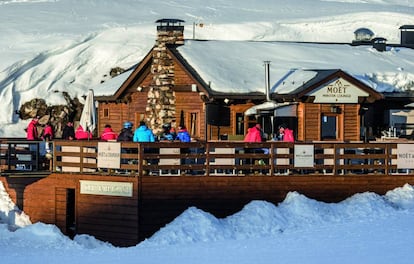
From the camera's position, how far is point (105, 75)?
5475cm

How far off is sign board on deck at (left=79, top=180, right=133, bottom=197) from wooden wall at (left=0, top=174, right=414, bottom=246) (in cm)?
9

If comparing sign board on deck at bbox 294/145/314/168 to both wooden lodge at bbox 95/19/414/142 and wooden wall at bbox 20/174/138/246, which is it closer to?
wooden wall at bbox 20/174/138/246

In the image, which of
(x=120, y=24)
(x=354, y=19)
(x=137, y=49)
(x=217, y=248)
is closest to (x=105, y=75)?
(x=137, y=49)

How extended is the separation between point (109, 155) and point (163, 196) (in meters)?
1.58

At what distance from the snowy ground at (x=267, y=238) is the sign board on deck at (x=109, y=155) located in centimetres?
160

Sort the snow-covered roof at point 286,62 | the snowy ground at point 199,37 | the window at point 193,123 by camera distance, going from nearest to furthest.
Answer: the snowy ground at point 199,37 → the snow-covered roof at point 286,62 → the window at point 193,123

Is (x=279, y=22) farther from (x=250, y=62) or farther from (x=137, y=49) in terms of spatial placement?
(x=250, y=62)

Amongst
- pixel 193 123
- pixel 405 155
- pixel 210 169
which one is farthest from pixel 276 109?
pixel 210 169

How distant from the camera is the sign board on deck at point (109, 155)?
24.7 m

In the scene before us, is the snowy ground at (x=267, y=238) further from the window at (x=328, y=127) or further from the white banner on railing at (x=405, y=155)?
the window at (x=328, y=127)

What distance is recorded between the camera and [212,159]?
2519cm

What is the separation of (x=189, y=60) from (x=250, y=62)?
244 centimetres

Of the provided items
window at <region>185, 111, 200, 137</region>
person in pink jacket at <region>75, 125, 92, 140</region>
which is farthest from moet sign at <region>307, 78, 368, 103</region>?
person in pink jacket at <region>75, 125, 92, 140</region>

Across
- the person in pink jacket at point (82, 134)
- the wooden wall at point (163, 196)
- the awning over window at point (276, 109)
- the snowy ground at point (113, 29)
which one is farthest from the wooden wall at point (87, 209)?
the snowy ground at point (113, 29)
